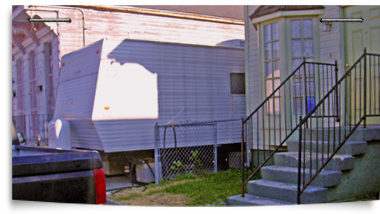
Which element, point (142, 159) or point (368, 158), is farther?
point (142, 159)

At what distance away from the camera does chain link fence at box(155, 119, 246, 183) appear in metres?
8.16

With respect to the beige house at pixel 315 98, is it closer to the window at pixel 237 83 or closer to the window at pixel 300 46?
the window at pixel 300 46

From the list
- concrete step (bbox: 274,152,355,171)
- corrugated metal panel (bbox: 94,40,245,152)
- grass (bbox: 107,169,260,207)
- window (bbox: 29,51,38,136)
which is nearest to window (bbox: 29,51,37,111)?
window (bbox: 29,51,38,136)

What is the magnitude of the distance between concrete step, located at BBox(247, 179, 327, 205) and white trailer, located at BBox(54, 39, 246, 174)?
3.60 metres

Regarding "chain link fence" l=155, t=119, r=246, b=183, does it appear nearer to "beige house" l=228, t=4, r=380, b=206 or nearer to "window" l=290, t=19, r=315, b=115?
"beige house" l=228, t=4, r=380, b=206

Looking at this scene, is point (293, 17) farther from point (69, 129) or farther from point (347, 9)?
point (69, 129)

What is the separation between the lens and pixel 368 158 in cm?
559

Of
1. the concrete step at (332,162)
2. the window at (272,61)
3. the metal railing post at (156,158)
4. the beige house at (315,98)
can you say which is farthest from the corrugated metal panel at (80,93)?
the concrete step at (332,162)

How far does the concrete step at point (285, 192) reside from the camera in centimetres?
494

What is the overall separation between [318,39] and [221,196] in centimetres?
345

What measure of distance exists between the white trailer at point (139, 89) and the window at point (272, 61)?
2306mm

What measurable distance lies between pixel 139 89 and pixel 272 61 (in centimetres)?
305
